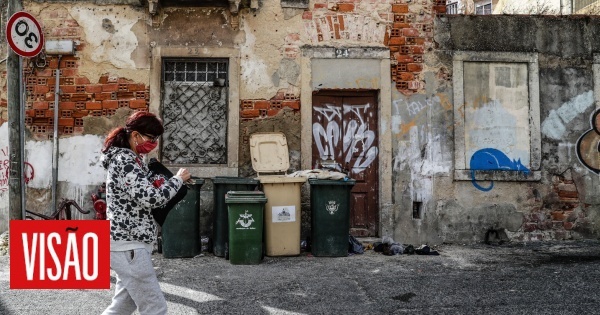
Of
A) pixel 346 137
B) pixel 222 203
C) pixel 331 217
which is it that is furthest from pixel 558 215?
pixel 222 203

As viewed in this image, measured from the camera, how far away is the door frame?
8.45 m

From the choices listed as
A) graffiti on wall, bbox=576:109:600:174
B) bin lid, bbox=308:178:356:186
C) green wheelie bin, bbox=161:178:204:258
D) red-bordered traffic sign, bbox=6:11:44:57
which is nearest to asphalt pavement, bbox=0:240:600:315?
green wheelie bin, bbox=161:178:204:258

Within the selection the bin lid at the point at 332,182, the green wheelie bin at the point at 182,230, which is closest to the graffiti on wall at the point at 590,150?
the bin lid at the point at 332,182

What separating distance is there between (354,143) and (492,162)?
227cm

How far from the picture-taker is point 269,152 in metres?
8.23

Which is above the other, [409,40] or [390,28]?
[390,28]

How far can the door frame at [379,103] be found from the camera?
8445mm

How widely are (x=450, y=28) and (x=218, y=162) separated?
4.35 meters

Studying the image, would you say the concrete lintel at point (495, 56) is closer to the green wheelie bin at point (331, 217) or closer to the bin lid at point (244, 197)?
the green wheelie bin at point (331, 217)

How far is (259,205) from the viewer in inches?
276

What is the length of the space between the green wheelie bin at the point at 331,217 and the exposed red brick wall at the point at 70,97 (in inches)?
124

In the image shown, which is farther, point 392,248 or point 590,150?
point 590,150

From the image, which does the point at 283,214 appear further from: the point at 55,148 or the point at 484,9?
the point at 484,9

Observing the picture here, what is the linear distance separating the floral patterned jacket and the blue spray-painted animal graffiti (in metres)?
6.32
